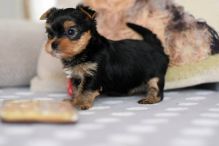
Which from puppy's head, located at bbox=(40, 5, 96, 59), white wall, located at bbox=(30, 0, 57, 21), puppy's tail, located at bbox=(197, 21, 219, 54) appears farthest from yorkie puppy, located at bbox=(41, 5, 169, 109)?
white wall, located at bbox=(30, 0, 57, 21)

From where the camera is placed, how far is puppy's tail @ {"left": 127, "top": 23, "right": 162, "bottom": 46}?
1.40 metres

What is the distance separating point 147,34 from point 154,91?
239mm

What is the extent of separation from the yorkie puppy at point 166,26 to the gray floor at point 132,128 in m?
0.25

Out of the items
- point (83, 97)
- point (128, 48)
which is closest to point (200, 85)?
point (128, 48)

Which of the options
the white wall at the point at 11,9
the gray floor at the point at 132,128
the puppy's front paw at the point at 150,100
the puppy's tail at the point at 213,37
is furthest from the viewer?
the white wall at the point at 11,9

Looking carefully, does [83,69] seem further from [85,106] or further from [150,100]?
[150,100]

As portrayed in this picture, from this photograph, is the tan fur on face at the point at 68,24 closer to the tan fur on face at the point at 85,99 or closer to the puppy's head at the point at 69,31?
the puppy's head at the point at 69,31

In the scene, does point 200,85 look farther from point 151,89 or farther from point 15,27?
point 15,27

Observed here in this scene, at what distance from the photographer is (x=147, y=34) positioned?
1407 millimetres

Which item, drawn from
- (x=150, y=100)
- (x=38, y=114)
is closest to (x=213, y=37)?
(x=150, y=100)

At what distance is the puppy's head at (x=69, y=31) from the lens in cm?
114

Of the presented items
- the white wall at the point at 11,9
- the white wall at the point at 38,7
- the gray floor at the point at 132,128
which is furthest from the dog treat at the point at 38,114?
the white wall at the point at 11,9

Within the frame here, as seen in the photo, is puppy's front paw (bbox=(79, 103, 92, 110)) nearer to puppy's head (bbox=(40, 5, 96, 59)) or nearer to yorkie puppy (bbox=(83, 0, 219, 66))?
puppy's head (bbox=(40, 5, 96, 59))

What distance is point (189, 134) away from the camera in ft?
2.86
